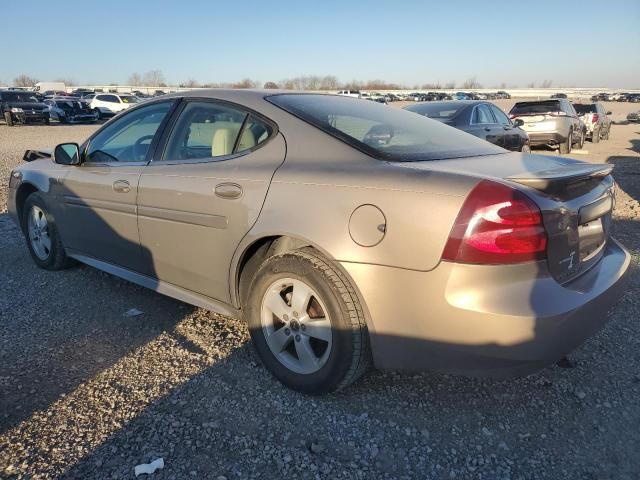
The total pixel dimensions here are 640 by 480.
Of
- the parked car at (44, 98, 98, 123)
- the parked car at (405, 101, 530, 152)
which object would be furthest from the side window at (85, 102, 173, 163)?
the parked car at (44, 98, 98, 123)

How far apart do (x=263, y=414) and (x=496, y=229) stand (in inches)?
57.8

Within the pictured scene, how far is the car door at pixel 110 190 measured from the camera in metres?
3.55

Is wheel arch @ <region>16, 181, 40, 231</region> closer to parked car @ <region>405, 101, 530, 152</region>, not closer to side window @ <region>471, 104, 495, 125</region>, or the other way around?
parked car @ <region>405, 101, 530, 152</region>

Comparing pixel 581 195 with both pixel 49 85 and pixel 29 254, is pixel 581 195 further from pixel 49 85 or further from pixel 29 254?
pixel 49 85

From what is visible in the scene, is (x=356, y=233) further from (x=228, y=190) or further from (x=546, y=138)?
(x=546, y=138)

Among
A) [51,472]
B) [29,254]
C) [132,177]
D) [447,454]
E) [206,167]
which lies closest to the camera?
[51,472]

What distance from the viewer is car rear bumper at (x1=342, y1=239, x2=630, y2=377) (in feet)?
6.98

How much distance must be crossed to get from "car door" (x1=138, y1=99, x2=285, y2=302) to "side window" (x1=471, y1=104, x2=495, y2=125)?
22.3 ft

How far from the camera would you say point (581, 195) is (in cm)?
240

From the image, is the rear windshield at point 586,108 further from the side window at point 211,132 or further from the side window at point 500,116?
the side window at point 211,132

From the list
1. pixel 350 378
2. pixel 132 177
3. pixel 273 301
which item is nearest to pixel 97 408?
pixel 273 301

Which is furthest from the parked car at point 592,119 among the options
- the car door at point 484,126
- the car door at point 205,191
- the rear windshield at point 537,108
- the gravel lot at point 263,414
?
the car door at point 205,191

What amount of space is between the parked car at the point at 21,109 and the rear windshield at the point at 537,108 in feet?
79.3

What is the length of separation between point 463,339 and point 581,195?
91 centimetres
